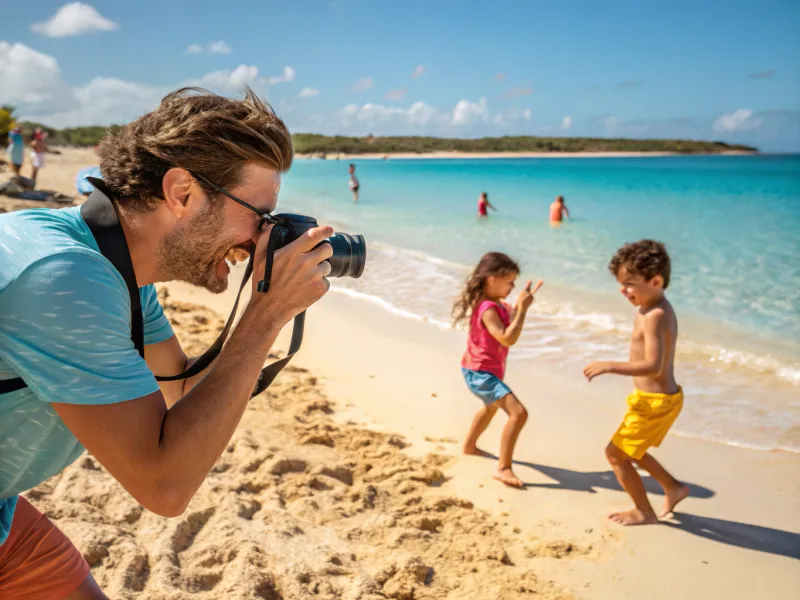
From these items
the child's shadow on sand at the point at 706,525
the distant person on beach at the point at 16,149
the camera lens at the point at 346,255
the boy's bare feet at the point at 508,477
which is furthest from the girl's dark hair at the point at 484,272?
the distant person on beach at the point at 16,149

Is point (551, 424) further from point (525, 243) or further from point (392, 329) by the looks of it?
point (525, 243)

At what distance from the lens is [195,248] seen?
148 centimetres

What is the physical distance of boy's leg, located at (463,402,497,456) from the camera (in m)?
4.04

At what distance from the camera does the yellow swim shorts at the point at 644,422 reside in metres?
3.38

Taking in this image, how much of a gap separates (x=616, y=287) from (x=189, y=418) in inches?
347

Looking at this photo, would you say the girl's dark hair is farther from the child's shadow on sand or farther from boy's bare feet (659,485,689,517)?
boy's bare feet (659,485,689,517)

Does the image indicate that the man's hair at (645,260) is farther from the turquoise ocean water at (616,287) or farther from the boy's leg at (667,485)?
the turquoise ocean water at (616,287)

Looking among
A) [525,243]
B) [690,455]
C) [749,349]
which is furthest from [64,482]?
[525,243]

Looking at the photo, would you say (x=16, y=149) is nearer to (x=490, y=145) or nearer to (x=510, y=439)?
(x=510, y=439)

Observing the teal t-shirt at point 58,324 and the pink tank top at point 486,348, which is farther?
the pink tank top at point 486,348

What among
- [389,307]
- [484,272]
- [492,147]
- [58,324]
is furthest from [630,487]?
[492,147]

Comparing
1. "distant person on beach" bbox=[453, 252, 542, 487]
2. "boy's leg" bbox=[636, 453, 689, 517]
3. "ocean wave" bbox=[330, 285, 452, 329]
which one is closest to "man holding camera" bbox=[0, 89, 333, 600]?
"distant person on beach" bbox=[453, 252, 542, 487]

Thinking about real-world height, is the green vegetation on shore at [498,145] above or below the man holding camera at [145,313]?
above

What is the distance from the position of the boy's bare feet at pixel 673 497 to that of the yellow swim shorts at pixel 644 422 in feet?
0.92
